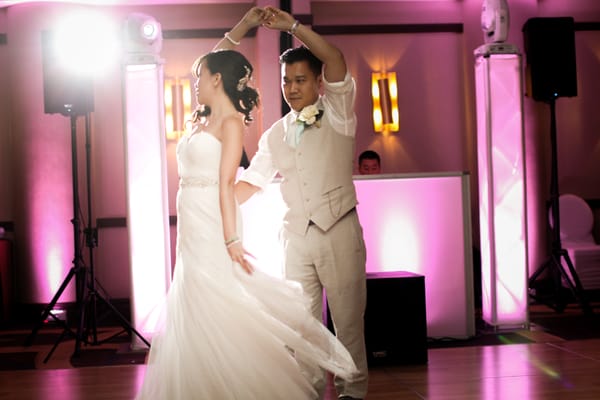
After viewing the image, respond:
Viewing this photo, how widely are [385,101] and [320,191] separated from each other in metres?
5.20

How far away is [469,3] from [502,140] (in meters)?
2.76

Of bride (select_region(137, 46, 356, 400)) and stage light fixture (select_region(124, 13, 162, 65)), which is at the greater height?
stage light fixture (select_region(124, 13, 162, 65))

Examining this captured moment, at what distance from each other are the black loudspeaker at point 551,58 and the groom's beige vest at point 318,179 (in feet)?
13.2

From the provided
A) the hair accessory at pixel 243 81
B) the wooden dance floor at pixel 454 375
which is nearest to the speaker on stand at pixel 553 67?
the wooden dance floor at pixel 454 375

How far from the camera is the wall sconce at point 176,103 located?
329 inches

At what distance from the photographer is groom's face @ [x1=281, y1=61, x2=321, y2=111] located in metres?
3.46

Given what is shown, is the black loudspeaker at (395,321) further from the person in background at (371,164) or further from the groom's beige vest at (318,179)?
the person in background at (371,164)

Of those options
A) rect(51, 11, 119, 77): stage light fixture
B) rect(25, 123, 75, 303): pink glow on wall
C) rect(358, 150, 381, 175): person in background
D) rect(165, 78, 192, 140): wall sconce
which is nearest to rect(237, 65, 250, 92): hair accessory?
rect(51, 11, 119, 77): stage light fixture

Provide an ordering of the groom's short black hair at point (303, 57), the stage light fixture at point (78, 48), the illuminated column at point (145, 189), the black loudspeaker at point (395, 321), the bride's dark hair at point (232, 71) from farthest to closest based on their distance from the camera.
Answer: the stage light fixture at point (78, 48) < the illuminated column at point (145, 189) < the black loudspeaker at point (395, 321) < the groom's short black hair at point (303, 57) < the bride's dark hair at point (232, 71)

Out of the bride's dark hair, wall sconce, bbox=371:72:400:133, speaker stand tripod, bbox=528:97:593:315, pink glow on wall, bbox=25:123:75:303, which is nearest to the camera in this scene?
the bride's dark hair

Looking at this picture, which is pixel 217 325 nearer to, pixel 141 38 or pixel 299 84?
pixel 299 84

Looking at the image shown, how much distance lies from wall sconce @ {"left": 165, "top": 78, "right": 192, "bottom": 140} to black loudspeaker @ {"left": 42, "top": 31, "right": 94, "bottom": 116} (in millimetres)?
2241

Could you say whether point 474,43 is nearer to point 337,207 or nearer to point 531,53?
point 531,53

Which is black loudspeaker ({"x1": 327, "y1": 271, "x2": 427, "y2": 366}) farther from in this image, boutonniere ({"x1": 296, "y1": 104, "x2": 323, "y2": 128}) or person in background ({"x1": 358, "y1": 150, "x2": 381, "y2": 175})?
person in background ({"x1": 358, "y1": 150, "x2": 381, "y2": 175})
